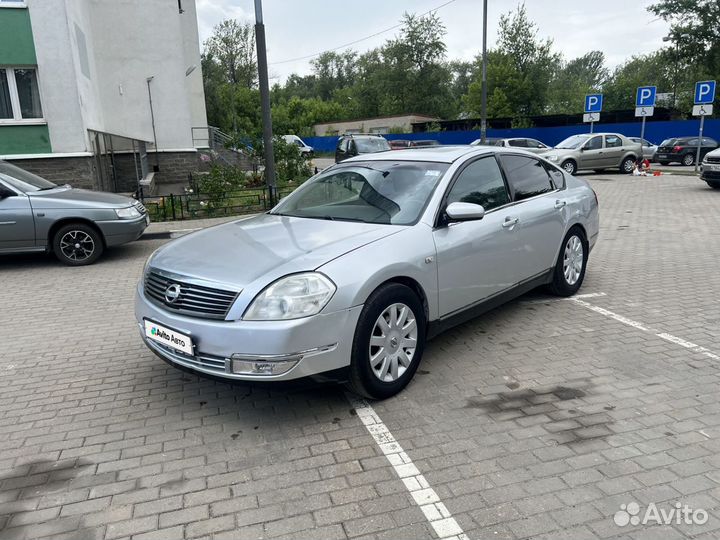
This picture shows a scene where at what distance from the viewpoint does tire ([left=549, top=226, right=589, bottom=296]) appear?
590cm

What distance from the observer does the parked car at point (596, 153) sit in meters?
22.0

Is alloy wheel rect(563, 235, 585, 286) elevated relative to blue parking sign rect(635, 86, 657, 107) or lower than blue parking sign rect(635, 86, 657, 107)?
lower

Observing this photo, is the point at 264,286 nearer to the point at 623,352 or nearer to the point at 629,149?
the point at 623,352

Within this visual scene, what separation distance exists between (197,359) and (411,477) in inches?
57.7

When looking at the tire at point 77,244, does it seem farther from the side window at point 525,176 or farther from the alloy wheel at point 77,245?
the side window at point 525,176

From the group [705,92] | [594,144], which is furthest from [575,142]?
[705,92]

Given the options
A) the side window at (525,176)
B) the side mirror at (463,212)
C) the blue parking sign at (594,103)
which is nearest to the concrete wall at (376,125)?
the blue parking sign at (594,103)

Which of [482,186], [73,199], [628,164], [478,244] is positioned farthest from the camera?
[628,164]

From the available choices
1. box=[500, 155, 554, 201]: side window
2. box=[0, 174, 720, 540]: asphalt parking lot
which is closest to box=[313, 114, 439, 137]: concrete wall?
box=[500, 155, 554, 201]: side window

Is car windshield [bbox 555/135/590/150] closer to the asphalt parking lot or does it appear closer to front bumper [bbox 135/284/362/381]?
the asphalt parking lot

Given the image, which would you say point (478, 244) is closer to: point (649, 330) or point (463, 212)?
point (463, 212)

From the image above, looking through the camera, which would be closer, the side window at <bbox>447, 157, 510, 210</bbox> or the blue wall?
the side window at <bbox>447, 157, 510, 210</bbox>

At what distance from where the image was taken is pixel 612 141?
74.9 feet

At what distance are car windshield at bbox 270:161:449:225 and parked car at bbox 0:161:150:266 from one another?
451 centimetres
